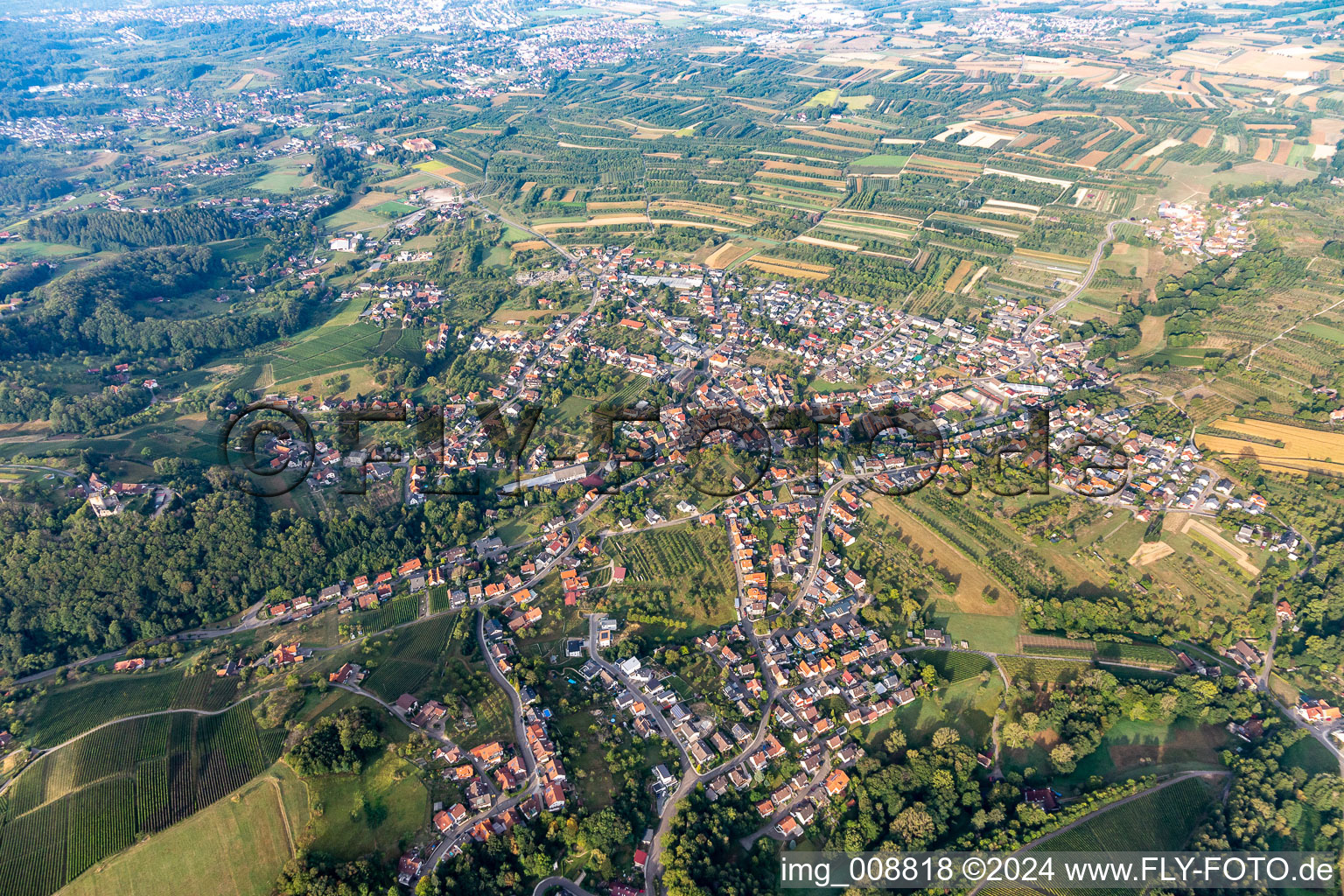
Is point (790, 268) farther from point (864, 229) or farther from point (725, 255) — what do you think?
point (864, 229)

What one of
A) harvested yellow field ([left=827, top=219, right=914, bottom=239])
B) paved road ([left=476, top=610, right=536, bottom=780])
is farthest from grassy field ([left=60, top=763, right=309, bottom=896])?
harvested yellow field ([left=827, top=219, right=914, bottom=239])

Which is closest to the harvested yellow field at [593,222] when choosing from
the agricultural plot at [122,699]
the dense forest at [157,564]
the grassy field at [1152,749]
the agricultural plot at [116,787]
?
the dense forest at [157,564]

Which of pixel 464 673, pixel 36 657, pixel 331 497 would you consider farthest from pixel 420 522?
pixel 36 657

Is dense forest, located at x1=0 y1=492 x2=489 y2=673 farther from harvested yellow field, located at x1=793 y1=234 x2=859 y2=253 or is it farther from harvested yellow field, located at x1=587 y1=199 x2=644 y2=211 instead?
harvested yellow field, located at x1=587 y1=199 x2=644 y2=211

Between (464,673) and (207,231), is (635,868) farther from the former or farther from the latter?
(207,231)

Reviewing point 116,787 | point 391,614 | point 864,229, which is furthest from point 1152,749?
point 864,229
